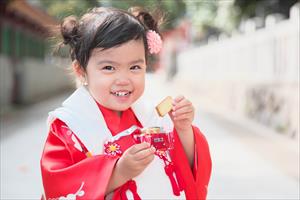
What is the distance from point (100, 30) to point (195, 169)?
663mm

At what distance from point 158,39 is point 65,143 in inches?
22.4

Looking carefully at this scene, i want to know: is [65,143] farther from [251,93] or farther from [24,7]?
[24,7]

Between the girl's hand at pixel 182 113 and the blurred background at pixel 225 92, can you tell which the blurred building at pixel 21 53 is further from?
the girl's hand at pixel 182 113

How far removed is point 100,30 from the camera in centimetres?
220

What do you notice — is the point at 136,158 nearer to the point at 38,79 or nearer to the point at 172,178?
the point at 172,178

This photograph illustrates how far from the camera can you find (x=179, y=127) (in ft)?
7.55

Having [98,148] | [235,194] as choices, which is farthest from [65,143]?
[235,194]

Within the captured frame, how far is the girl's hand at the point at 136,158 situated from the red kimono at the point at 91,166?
0.09 metres

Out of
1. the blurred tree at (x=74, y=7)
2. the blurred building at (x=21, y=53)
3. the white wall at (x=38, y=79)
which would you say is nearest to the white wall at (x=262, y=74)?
the blurred tree at (x=74, y=7)

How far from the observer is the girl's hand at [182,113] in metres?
2.19

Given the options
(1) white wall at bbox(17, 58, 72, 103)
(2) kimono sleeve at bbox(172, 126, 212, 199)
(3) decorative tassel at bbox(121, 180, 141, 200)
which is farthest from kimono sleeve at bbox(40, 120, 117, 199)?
(1) white wall at bbox(17, 58, 72, 103)

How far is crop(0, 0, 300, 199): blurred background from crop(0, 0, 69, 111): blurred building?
0.10ft

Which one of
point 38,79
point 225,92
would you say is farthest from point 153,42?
point 38,79

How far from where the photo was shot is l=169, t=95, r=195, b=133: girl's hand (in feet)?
7.19
